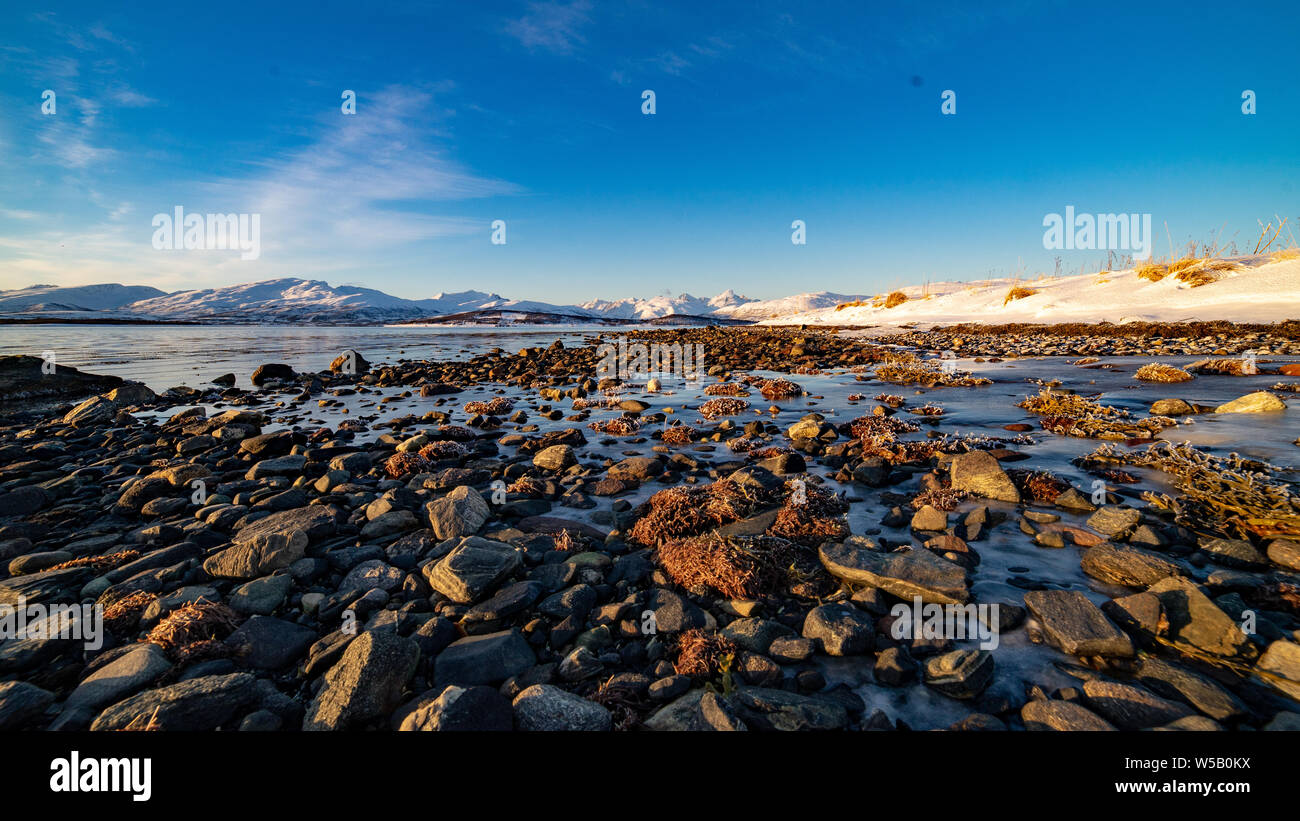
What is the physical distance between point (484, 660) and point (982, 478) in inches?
298

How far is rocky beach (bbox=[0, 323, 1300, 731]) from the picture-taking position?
11.6 ft

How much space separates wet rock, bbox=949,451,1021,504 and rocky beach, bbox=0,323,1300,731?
5 cm

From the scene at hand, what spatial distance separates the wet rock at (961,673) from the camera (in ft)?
11.8

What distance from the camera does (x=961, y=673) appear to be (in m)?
3.64

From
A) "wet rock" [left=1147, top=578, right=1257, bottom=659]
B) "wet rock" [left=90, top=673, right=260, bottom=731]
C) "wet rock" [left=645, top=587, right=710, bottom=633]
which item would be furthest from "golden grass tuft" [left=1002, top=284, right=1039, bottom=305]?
"wet rock" [left=90, top=673, right=260, bottom=731]

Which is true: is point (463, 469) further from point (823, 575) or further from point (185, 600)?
point (823, 575)

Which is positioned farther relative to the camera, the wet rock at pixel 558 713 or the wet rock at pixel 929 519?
the wet rock at pixel 929 519

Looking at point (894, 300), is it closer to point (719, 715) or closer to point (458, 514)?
point (458, 514)

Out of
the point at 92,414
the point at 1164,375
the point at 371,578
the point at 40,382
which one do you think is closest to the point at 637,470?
the point at 371,578

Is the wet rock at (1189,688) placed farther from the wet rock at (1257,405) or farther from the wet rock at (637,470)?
the wet rock at (1257,405)

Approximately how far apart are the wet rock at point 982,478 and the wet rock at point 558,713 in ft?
22.2

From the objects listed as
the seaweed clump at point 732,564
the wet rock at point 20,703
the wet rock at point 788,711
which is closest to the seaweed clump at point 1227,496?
the seaweed clump at point 732,564
